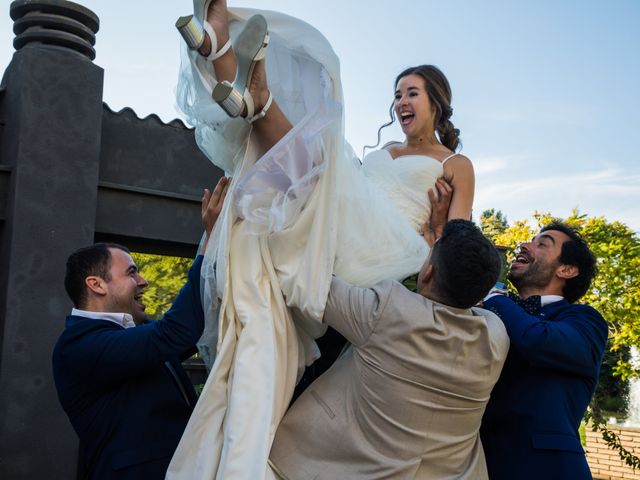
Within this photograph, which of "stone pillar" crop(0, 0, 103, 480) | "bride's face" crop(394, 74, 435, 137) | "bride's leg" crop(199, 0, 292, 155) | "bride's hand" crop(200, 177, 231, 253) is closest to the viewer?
"bride's leg" crop(199, 0, 292, 155)

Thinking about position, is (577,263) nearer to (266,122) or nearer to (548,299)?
(548,299)

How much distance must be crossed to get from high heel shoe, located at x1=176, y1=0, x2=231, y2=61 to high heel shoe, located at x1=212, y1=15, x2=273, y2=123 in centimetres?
6

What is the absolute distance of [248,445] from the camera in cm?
217

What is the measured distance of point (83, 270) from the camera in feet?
10.3

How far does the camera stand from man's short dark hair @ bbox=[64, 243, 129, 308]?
10.2 feet

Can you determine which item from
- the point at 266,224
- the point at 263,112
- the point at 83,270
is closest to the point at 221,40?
the point at 263,112

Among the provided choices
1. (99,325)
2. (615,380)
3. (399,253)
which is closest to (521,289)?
(399,253)

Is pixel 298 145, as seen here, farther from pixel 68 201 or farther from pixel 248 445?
Result: pixel 68 201

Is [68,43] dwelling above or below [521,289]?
above

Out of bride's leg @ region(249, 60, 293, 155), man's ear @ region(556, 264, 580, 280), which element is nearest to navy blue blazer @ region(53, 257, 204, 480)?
bride's leg @ region(249, 60, 293, 155)

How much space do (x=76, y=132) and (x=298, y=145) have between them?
4398 millimetres

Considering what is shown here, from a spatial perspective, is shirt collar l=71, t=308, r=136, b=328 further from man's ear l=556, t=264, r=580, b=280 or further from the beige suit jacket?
man's ear l=556, t=264, r=580, b=280

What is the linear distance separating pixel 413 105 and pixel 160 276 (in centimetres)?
462

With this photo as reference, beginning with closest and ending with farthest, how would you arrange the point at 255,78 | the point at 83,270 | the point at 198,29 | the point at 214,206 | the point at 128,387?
the point at 198,29, the point at 255,78, the point at 214,206, the point at 128,387, the point at 83,270
